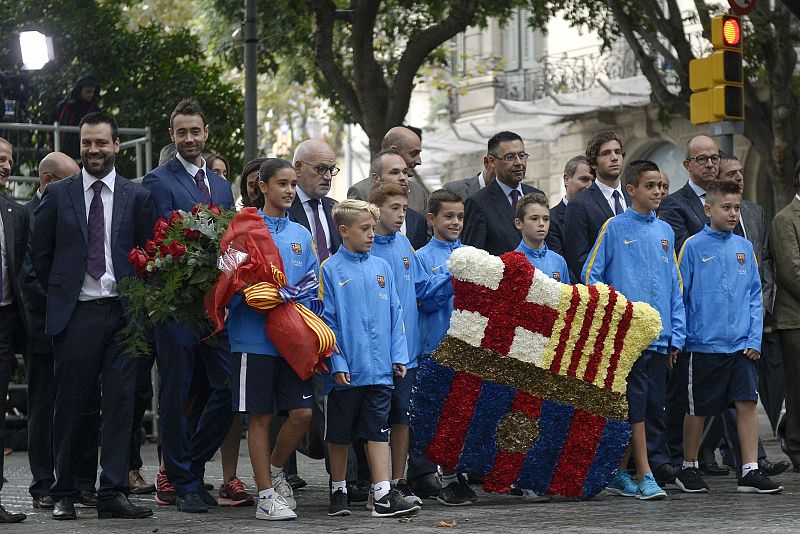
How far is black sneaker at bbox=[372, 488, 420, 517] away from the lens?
859 cm

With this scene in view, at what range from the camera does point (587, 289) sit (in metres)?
9.25

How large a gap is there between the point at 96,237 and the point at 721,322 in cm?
407

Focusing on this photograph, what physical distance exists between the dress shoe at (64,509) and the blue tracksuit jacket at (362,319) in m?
1.65

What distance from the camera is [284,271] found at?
8859 mm

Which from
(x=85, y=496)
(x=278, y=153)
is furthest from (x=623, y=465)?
(x=278, y=153)

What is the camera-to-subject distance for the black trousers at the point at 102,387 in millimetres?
8867

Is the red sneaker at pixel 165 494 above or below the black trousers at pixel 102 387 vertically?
below

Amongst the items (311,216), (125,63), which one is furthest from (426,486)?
(125,63)

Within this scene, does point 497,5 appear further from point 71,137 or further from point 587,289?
point 587,289

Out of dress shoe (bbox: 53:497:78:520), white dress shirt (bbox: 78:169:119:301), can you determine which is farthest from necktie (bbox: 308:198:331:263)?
dress shoe (bbox: 53:497:78:520)

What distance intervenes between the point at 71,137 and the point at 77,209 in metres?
7.81

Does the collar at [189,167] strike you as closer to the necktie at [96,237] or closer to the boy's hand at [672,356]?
the necktie at [96,237]

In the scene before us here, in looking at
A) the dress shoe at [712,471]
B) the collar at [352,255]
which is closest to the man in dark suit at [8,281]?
the collar at [352,255]

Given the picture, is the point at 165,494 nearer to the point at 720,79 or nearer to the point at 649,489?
the point at 649,489
